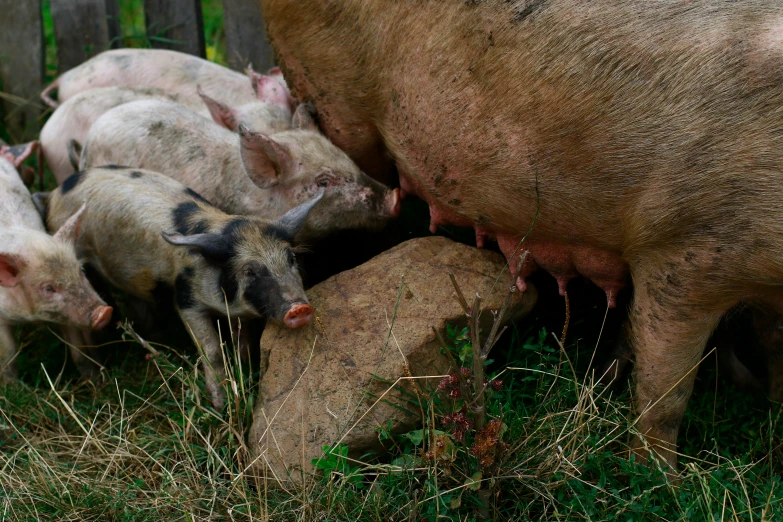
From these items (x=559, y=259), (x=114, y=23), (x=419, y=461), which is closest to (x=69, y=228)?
(x=419, y=461)

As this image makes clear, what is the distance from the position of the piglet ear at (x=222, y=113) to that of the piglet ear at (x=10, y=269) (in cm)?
143

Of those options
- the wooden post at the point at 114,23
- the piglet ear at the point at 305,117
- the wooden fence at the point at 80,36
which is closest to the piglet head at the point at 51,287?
the piglet ear at the point at 305,117

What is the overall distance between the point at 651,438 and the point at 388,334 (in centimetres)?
106

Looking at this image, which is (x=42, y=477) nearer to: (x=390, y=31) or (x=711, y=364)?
(x=390, y=31)

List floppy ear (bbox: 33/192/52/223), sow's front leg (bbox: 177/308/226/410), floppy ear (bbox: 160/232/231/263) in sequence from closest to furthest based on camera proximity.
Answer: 1. floppy ear (bbox: 160/232/231/263)
2. sow's front leg (bbox: 177/308/226/410)
3. floppy ear (bbox: 33/192/52/223)

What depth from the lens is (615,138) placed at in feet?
10.4

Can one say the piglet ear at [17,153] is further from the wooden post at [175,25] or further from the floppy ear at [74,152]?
the wooden post at [175,25]

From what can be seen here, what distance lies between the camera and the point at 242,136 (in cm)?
399

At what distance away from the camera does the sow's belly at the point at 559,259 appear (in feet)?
11.6

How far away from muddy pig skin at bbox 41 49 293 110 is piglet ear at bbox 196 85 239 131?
442 mm

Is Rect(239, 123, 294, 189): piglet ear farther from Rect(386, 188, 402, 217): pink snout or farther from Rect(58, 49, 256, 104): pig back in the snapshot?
Rect(58, 49, 256, 104): pig back

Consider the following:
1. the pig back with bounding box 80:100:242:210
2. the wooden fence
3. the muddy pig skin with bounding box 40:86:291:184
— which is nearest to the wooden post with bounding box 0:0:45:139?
the wooden fence

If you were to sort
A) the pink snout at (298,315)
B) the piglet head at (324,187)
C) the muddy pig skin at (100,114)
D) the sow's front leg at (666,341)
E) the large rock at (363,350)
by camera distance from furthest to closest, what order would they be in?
the muddy pig skin at (100,114) → the piglet head at (324,187) → the pink snout at (298,315) → the large rock at (363,350) → the sow's front leg at (666,341)

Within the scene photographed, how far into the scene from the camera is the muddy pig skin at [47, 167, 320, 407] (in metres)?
3.55
